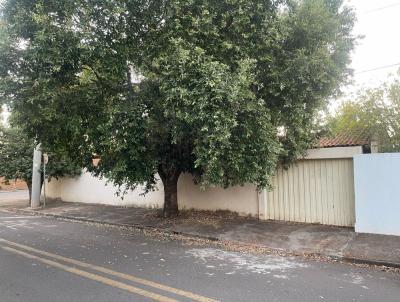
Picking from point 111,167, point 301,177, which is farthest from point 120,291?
point 301,177

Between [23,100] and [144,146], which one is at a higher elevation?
[23,100]

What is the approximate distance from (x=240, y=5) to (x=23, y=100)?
544 centimetres

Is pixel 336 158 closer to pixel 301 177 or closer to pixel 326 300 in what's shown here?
pixel 301 177

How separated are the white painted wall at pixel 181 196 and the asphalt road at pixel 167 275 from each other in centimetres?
362

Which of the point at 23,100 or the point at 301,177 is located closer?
the point at 23,100

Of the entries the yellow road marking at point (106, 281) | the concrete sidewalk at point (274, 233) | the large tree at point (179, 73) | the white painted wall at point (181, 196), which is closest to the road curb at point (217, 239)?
the concrete sidewalk at point (274, 233)

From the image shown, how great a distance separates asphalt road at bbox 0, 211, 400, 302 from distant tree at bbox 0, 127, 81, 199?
10131 millimetres

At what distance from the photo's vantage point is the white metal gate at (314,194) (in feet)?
36.2

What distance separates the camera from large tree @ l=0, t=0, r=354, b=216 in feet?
25.7

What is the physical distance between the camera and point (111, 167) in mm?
10797

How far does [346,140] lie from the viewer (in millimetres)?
11422

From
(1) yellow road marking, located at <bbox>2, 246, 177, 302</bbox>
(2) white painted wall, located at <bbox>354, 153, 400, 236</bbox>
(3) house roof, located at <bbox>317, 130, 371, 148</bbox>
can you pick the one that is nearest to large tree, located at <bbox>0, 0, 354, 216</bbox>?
(3) house roof, located at <bbox>317, 130, 371, 148</bbox>

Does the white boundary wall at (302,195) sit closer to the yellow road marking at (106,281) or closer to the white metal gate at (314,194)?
the white metal gate at (314,194)

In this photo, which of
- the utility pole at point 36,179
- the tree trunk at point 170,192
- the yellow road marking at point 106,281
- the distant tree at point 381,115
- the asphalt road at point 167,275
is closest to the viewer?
the yellow road marking at point 106,281
